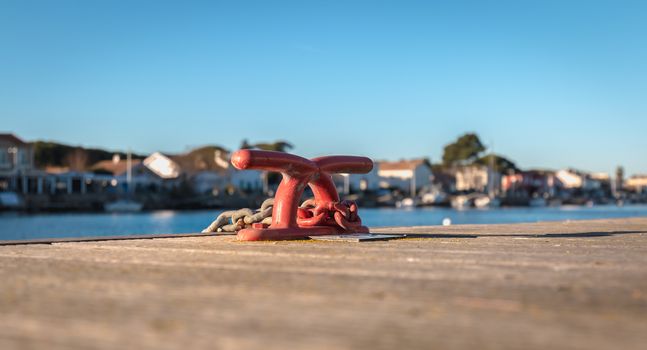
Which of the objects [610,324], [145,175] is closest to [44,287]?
[610,324]

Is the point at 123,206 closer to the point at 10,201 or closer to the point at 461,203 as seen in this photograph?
the point at 10,201

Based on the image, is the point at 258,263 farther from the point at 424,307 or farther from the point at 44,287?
the point at 424,307

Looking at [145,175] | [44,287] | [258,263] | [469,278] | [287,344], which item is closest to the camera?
[287,344]

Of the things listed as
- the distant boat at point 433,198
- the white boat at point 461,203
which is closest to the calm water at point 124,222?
the distant boat at point 433,198

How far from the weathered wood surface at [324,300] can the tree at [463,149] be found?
161 metres

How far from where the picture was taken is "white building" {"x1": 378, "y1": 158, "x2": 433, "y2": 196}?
15538cm

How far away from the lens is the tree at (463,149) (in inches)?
6585

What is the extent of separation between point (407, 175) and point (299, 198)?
478 feet

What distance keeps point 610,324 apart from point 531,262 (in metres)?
3.56

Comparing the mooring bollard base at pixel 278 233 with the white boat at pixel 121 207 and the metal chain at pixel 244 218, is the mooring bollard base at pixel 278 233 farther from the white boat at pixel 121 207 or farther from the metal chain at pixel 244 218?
the white boat at pixel 121 207

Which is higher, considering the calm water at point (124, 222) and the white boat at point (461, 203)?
the white boat at point (461, 203)

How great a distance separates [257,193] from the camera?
122250 millimetres

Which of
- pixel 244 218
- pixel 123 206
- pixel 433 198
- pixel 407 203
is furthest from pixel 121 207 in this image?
pixel 244 218

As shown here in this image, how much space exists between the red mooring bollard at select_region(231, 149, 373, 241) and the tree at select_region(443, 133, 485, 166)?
156945 millimetres
